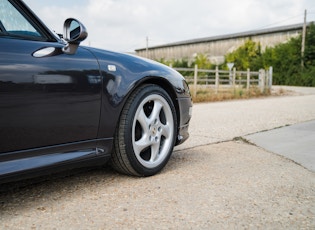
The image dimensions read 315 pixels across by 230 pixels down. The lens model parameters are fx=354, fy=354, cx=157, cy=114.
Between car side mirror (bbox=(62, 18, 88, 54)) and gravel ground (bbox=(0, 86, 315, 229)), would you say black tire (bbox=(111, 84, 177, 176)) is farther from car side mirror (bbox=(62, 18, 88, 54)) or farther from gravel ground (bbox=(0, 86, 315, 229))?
car side mirror (bbox=(62, 18, 88, 54))

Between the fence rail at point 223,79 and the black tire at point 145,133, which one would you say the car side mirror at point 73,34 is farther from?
the fence rail at point 223,79

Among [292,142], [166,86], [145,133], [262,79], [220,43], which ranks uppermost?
[220,43]

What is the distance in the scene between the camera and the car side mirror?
220 centimetres

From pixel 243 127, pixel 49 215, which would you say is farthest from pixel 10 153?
pixel 243 127

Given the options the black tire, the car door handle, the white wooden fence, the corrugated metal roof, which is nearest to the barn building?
the corrugated metal roof

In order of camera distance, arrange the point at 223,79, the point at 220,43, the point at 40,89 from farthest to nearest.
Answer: the point at 220,43, the point at 223,79, the point at 40,89

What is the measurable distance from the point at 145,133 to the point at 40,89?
0.93m

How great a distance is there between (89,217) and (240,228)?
0.82 m

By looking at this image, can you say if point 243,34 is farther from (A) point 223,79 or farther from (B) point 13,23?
(B) point 13,23

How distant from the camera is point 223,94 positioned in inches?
571

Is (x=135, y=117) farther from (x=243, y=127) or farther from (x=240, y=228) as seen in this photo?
(x=243, y=127)

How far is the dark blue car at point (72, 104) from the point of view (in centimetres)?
193

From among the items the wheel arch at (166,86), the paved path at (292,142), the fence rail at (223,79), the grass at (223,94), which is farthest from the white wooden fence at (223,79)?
the wheel arch at (166,86)

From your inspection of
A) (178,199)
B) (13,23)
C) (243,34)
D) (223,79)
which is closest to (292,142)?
(178,199)
